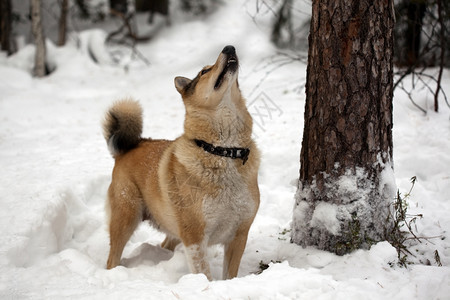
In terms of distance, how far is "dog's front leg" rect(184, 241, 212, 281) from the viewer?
117 inches

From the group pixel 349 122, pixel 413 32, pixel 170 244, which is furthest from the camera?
pixel 413 32

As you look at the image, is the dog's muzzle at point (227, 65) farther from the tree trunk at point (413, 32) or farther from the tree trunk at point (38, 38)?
the tree trunk at point (38, 38)

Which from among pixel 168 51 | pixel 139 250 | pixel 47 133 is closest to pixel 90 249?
pixel 139 250

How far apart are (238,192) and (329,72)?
3.56 feet

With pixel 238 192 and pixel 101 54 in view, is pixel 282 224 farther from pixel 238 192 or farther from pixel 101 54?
pixel 101 54

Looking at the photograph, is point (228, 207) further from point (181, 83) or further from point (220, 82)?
point (181, 83)

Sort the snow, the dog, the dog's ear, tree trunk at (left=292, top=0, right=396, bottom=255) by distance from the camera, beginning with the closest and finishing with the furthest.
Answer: the snow, tree trunk at (left=292, top=0, right=396, bottom=255), the dog, the dog's ear

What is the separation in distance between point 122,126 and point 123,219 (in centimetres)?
87

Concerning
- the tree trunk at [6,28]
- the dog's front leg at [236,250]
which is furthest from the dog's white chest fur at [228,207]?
the tree trunk at [6,28]

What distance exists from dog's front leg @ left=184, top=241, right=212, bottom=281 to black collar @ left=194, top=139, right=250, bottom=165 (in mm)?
670

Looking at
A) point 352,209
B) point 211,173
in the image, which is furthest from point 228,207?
point 352,209

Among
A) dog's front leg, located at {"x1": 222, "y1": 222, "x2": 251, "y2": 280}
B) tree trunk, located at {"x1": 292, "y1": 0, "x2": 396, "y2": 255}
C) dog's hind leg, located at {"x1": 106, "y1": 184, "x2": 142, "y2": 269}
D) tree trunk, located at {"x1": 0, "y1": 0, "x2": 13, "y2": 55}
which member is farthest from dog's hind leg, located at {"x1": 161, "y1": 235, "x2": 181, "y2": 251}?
tree trunk, located at {"x1": 0, "y1": 0, "x2": 13, "y2": 55}

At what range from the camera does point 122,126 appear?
3826 millimetres

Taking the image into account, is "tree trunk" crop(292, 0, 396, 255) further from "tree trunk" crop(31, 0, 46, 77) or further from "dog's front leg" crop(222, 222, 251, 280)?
"tree trunk" crop(31, 0, 46, 77)
